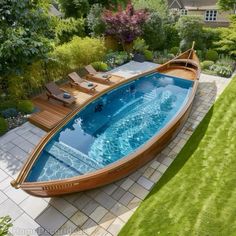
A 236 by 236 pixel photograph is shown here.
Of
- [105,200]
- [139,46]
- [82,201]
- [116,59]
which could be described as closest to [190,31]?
[139,46]

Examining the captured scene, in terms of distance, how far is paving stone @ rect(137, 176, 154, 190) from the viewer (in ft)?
25.1

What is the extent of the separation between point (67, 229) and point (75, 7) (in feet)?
66.6

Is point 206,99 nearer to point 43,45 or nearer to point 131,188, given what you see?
point 131,188

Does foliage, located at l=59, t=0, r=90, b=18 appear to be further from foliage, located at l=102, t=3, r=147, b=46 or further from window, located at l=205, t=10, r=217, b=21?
window, located at l=205, t=10, r=217, b=21

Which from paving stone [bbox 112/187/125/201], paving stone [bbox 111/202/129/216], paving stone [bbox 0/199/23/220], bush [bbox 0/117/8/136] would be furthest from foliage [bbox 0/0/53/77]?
paving stone [bbox 111/202/129/216]

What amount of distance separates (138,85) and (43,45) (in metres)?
6.53

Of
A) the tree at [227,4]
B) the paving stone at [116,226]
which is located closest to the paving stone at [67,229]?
the paving stone at [116,226]

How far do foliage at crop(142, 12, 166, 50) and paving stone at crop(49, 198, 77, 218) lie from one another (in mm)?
17208

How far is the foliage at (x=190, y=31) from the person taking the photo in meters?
19.3

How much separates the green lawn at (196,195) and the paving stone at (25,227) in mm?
2476

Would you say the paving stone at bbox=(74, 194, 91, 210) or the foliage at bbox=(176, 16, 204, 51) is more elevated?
the foliage at bbox=(176, 16, 204, 51)

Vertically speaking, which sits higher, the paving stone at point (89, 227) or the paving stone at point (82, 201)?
the paving stone at point (82, 201)

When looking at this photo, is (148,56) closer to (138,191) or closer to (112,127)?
(112,127)

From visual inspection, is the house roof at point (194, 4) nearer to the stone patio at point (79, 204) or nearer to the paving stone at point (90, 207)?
the stone patio at point (79, 204)
